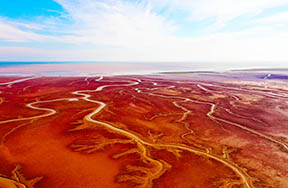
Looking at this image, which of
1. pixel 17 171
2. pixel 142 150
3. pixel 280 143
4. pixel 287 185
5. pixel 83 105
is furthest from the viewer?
pixel 83 105

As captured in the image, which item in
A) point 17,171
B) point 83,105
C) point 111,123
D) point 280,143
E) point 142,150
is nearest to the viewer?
point 17,171

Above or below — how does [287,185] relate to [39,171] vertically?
below

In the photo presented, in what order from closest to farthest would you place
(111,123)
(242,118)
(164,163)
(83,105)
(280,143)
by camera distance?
(164,163)
(280,143)
(111,123)
(242,118)
(83,105)

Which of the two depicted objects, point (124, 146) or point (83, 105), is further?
point (83, 105)

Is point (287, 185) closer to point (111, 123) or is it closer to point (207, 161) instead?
point (207, 161)

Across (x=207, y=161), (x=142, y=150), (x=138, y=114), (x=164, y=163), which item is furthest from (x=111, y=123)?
(x=207, y=161)

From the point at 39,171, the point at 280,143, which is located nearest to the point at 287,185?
the point at 280,143

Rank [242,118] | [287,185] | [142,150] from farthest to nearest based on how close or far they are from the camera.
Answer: [242,118], [142,150], [287,185]

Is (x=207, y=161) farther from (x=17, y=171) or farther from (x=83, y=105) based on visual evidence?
(x=83, y=105)

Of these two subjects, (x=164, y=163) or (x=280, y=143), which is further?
(x=280, y=143)
